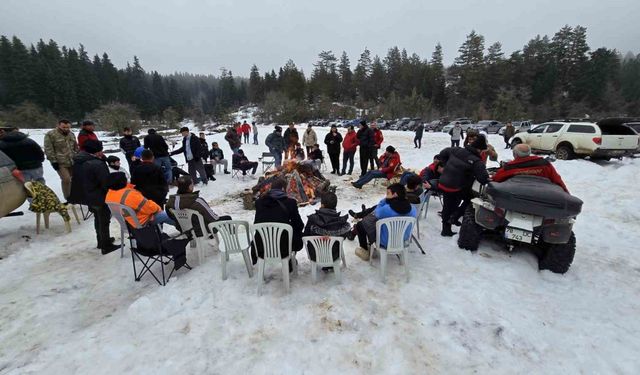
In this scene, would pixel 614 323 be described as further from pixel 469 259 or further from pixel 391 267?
pixel 391 267

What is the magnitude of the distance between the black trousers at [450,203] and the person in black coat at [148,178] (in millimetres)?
5222

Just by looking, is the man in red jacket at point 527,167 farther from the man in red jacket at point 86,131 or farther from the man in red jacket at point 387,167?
the man in red jacket at point 86,131

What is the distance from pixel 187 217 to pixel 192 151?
16.5 ft

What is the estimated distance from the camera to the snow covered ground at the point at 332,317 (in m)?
2.54

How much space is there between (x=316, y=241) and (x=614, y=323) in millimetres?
3281

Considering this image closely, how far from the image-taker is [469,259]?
4.26m

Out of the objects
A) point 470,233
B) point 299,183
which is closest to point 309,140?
point 299,183

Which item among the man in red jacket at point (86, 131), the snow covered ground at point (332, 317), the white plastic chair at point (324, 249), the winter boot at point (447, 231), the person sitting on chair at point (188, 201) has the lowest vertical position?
the snow covered ground at point (332, 317)

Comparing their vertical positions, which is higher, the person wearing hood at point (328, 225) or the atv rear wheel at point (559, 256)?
the person wearing hood at point (328, 225)

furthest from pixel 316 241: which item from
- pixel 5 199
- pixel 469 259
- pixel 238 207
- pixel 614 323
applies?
pixel 5 199

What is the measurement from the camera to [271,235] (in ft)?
11.0

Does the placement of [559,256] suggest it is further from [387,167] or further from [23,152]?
[23,152]

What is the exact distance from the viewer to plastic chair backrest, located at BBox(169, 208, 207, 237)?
4168mm

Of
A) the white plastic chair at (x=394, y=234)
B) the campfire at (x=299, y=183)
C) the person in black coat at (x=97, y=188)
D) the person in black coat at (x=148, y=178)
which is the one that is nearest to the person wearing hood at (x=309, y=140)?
the campfire at (x=299, y=183)
